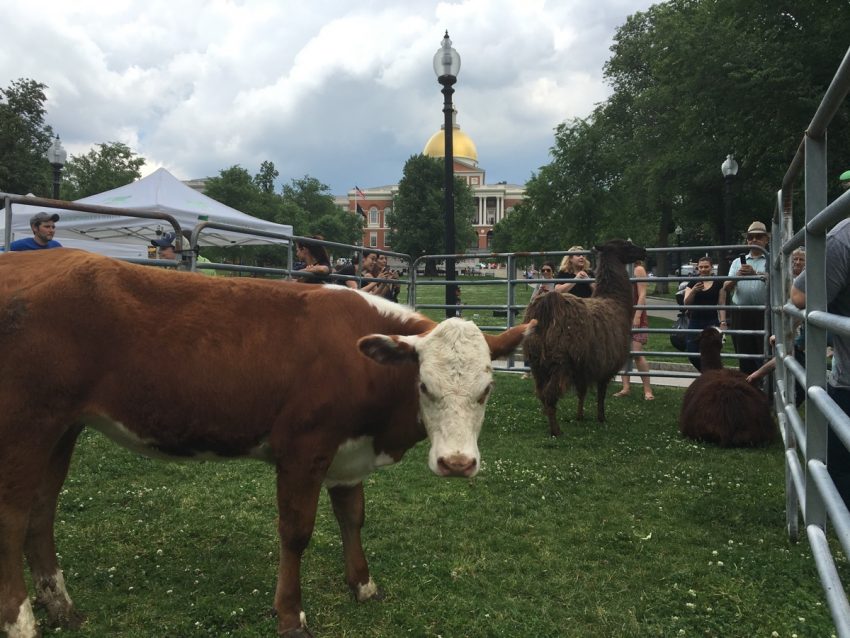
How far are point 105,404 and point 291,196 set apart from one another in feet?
280

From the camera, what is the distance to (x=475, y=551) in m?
4.00

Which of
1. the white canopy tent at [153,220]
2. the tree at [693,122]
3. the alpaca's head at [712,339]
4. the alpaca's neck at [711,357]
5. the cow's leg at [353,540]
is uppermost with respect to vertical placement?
the tree at [693,122]

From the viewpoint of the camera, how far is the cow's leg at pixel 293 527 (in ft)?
9.86

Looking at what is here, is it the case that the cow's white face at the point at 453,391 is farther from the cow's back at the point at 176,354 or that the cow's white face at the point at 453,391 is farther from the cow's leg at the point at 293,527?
the cow's leg at the point at 293,527

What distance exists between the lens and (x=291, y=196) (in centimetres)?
8425

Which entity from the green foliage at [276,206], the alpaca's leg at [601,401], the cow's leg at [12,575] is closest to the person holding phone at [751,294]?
the alpaca's leg at [601,401]

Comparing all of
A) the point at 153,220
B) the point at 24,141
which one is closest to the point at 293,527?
the point at 153,220

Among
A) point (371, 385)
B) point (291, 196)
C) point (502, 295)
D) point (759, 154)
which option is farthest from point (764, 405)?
point (291, 196)

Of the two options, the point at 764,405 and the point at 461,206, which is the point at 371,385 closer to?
the point at 764,405

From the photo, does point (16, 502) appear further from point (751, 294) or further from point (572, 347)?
point (751, 294)

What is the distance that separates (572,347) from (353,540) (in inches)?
184

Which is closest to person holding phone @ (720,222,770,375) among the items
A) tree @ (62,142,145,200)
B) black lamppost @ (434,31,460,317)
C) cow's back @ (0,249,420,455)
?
black lamppost @ (434,31,460,317)

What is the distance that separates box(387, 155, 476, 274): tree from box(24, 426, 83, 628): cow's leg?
64039mm

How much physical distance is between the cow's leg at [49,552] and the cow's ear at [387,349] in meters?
1.70
